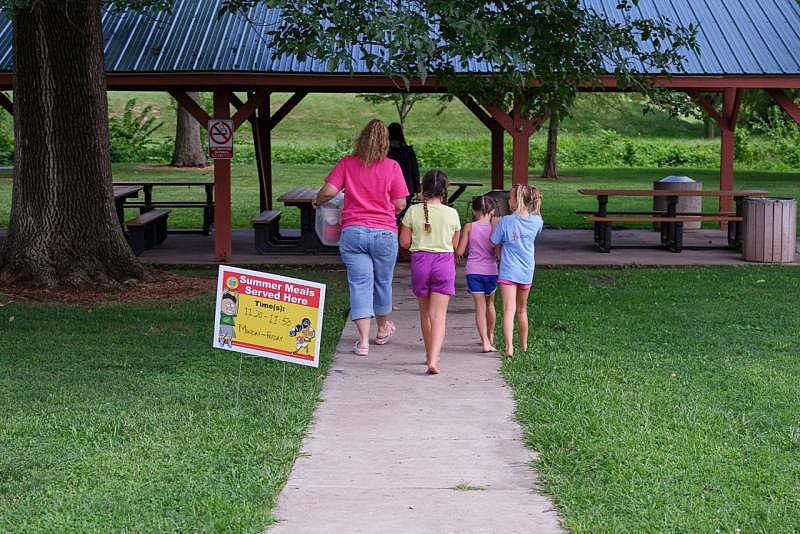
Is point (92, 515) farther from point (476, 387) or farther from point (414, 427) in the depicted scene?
point (476, 387)

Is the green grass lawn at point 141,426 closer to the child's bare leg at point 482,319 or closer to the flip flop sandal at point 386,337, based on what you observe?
the flip flop sandal at point 386,337

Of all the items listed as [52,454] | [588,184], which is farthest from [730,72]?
[588,184]

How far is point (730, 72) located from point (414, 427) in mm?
9907

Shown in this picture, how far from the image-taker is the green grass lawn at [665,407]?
16.5 feet

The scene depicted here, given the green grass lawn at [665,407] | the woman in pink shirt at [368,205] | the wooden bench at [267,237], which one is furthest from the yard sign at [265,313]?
the wooden bench at [267,237]

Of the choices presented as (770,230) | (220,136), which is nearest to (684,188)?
(770,230)

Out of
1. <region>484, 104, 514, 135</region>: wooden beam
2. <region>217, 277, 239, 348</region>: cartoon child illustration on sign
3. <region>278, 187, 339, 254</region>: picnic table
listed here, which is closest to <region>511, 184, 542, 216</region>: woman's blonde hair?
<region>217, 277, 239, 348</region>: cartoon child illustration on sign

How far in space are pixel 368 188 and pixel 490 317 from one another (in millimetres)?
1492

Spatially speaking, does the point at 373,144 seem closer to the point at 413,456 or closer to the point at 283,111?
the point at 413,456

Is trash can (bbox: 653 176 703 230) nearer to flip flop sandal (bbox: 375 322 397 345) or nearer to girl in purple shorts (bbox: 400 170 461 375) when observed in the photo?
flip flop sandal (bbox: 375 322 397 345)

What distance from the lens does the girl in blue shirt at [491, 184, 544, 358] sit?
819cm

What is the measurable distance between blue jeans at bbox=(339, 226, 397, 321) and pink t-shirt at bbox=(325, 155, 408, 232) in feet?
0.26

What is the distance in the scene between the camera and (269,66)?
14.0 m

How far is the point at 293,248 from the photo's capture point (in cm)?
1527
